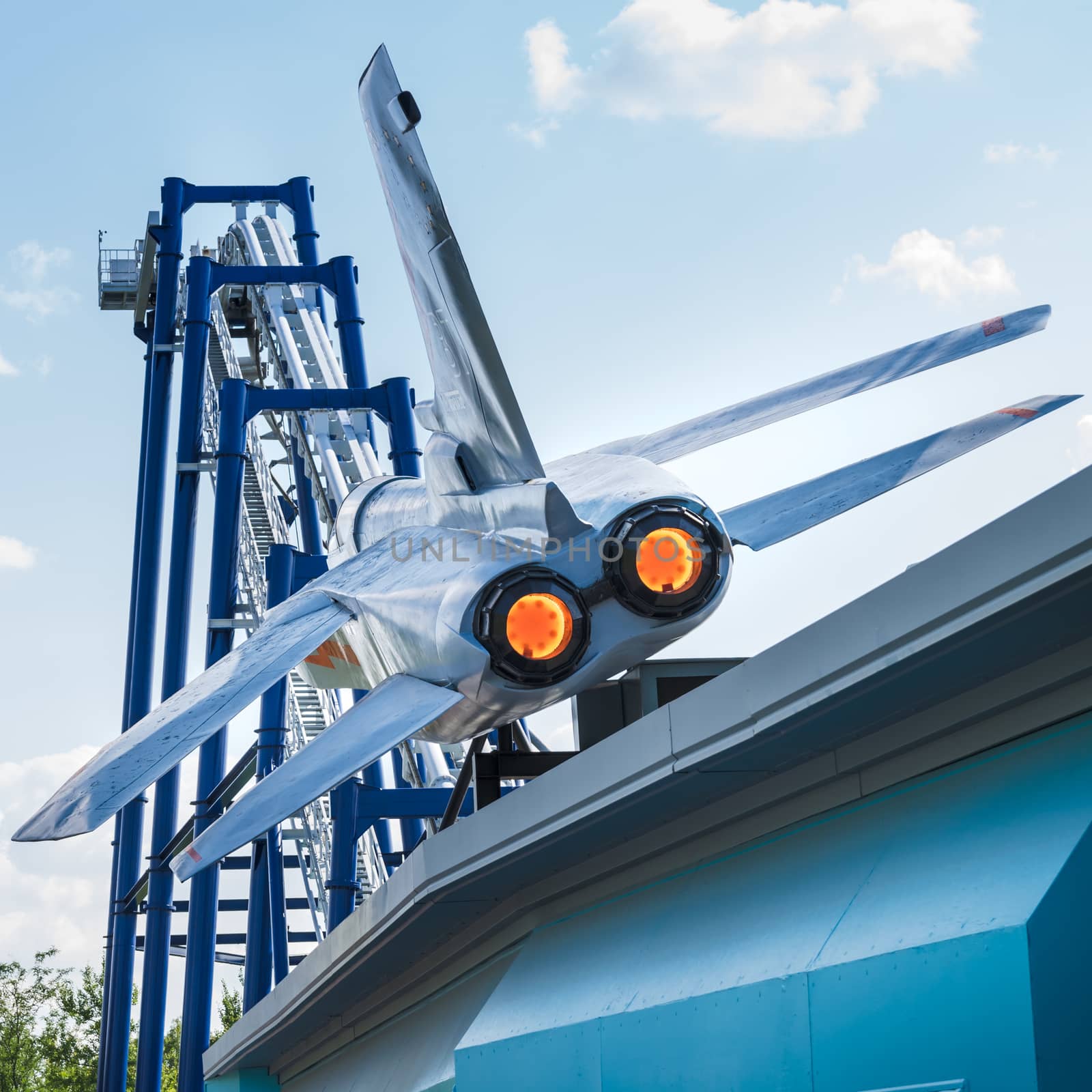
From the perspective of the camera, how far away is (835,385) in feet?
31.9

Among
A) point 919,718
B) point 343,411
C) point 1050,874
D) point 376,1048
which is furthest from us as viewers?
point 343,411

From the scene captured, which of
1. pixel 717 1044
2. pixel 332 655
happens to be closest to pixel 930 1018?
pixel 717 1044

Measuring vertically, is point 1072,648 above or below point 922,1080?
A: above

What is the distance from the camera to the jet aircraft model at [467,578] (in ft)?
22.8

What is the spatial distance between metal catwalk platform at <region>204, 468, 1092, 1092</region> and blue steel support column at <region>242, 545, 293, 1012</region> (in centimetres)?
829

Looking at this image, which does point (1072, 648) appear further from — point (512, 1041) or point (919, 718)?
point (512, 1041)

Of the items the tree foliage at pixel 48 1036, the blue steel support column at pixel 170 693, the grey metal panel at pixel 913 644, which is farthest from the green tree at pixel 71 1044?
the grey metal panel at pixel 913 644

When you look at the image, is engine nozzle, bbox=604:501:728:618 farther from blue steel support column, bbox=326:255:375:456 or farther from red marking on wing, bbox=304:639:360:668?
blue steel support column, bbox=326:255:375:456

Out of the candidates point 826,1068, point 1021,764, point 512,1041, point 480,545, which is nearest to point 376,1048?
point 512,1041

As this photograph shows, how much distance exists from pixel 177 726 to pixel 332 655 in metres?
3.35

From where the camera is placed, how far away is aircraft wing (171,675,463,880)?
262 inches

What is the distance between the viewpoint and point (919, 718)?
4875 mm

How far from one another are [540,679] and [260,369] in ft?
56.3

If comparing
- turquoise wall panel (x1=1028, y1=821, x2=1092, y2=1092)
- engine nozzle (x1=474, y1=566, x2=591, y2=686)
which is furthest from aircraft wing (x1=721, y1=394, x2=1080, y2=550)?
turquoise wall panel (x1=1028, y1=821, x2=1092, y2=1092)
